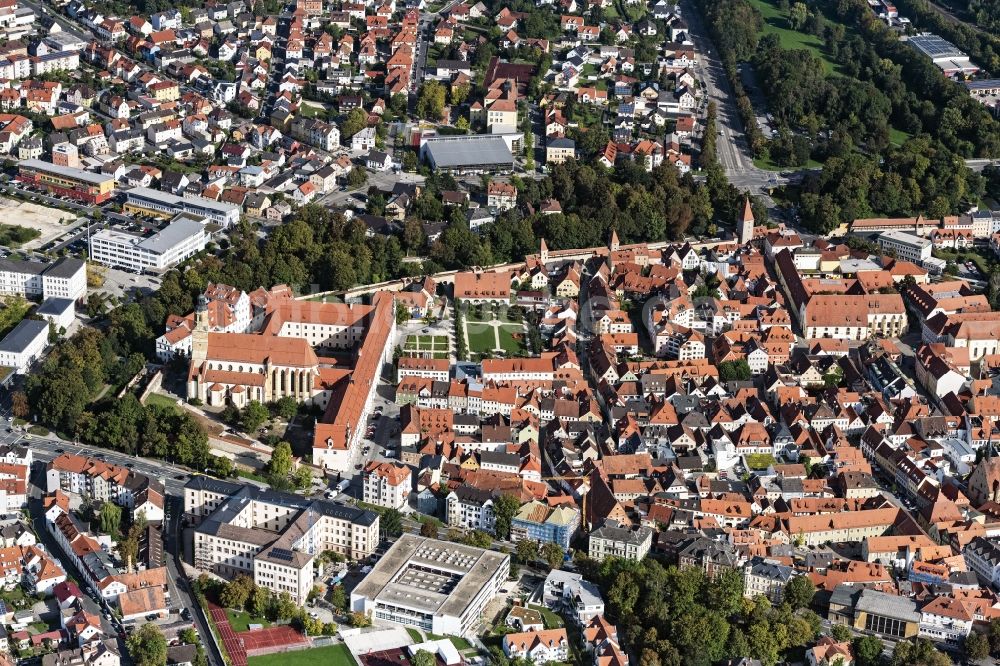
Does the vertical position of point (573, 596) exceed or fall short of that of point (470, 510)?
it exceeds it

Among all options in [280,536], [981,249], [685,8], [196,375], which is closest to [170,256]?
[196,375]

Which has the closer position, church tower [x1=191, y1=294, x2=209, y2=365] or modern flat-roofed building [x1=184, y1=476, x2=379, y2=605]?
modern flat-roofed building [x1=184, y1=476, x2=379, y2=605]

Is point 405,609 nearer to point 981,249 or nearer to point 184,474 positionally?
point 184,474

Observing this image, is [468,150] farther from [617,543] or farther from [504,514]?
[617,543]

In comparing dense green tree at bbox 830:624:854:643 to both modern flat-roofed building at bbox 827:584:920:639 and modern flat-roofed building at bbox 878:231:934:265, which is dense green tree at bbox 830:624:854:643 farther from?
modern flat-roofed building at bbox 878:231:934:265

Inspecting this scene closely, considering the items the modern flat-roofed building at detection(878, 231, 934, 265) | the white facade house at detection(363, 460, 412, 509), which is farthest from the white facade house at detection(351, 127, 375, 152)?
the white facade house at detection(363, 460, 412, 509)

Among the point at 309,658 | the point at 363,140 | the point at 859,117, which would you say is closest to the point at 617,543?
the point at 309,658
